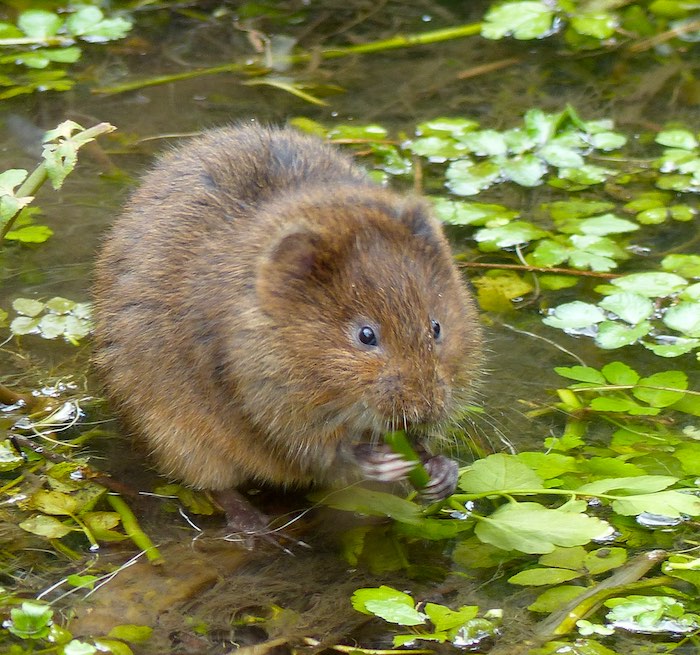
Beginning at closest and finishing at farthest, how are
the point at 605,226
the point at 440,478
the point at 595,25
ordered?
the point at 440,478 → the point at 605,226 → the point at 595,25

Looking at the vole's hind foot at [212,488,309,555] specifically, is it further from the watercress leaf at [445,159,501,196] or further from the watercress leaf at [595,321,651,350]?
the watercress leaf at [445,159,501,196]

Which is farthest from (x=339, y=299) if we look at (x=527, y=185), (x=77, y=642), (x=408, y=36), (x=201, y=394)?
(x=408, y=36)

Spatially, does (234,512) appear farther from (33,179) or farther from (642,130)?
(642,130)

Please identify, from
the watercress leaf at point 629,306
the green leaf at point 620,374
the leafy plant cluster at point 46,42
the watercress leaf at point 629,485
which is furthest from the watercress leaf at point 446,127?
the watercress leaf at point 629,485

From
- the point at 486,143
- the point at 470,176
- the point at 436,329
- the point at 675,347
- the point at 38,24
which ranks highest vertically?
the point at 38,24

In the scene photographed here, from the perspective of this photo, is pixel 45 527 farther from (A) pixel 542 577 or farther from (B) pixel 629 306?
(B) pixel 629 306

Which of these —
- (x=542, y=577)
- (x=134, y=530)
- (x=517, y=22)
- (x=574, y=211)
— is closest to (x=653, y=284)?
(x=574, y=211)
